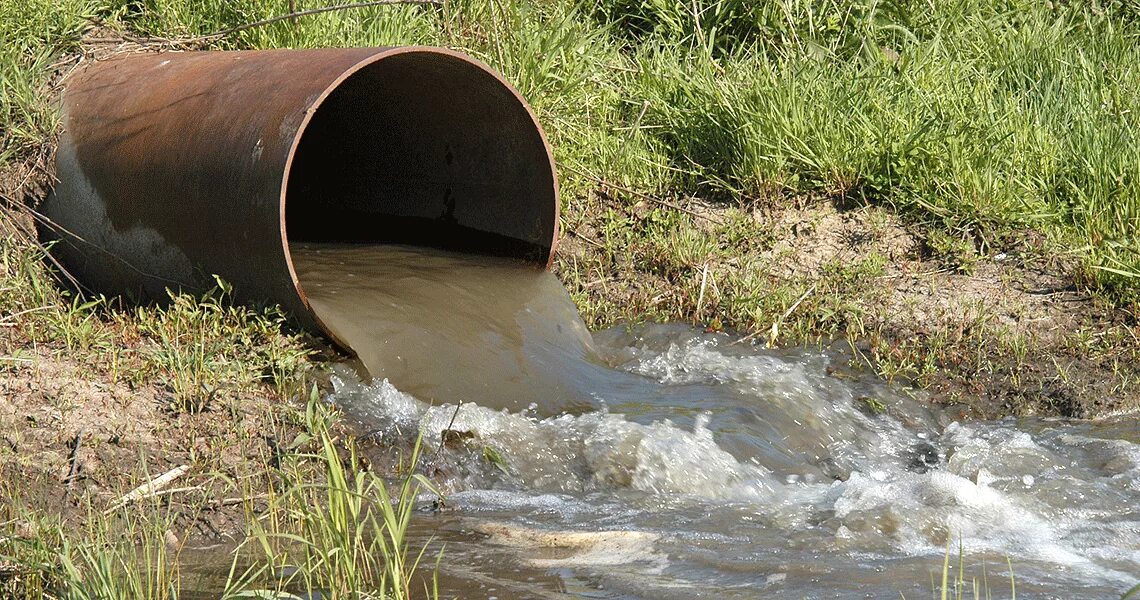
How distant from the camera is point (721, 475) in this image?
4.03m

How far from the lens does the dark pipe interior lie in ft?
17.4

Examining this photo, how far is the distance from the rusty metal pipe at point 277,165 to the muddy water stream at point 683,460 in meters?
0.31

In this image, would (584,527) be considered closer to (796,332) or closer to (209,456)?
(209,456)

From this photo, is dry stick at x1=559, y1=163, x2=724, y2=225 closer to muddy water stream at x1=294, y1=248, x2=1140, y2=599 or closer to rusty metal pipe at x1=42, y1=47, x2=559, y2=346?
rusty metal pipe at x1=42, y1=47, x2=559, y2=346

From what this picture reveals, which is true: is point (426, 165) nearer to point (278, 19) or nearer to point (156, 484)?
point (278, 19)

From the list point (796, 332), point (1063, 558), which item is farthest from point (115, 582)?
point (796, 332)

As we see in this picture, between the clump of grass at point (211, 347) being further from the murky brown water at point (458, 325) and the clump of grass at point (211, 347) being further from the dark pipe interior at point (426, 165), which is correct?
the dark pipe interior at point (426, 165)

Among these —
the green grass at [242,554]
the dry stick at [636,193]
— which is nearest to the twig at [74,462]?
the green grass at [242,554]

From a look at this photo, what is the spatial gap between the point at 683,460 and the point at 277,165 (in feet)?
5.44

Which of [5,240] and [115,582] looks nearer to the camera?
[115,582]

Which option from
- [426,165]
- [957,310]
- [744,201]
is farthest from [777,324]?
[426,165]

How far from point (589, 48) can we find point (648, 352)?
2.38 meters

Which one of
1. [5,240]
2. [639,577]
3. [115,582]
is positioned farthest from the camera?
[5,240]

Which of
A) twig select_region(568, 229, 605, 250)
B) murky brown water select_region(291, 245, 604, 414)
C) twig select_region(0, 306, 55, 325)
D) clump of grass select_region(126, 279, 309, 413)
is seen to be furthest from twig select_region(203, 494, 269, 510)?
twig select_region(568, 229, 605, 250)
